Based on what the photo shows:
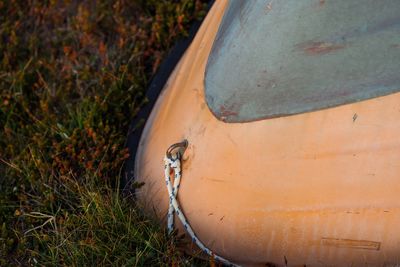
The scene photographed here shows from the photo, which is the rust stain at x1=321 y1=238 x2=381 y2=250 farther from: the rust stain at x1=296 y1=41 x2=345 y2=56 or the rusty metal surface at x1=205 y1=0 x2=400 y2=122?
the rust stain at x1=296 y1=41 x2=345 y2=56

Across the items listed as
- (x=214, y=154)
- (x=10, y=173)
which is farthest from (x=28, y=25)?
(x=214, y=154)

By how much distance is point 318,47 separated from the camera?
2119 mm

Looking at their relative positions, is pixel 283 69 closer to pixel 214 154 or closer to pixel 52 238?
pixel 214 154

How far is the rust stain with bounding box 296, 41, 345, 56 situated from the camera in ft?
6.89

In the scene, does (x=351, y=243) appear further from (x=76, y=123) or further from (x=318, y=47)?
(x=76, y=123)

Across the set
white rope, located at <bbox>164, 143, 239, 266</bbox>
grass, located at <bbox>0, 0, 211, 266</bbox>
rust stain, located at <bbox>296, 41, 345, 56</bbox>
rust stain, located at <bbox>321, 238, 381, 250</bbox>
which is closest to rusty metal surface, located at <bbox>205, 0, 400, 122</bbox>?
rust stain, located at <bbox>296, 41, 345, 56</bbox>

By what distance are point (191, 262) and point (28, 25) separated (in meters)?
1.70

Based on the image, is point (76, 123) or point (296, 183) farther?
point (76, 123)

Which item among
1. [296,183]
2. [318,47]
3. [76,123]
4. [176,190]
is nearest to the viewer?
[318,47]

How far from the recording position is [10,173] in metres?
2.91

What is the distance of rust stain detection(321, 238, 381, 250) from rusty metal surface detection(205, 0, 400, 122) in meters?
0.44

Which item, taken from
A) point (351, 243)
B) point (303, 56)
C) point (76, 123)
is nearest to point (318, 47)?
point (303, 56)

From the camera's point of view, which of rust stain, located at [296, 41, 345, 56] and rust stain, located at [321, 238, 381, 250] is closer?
rust stain, located at [296, 41, 345, 56]

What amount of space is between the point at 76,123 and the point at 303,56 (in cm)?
124
